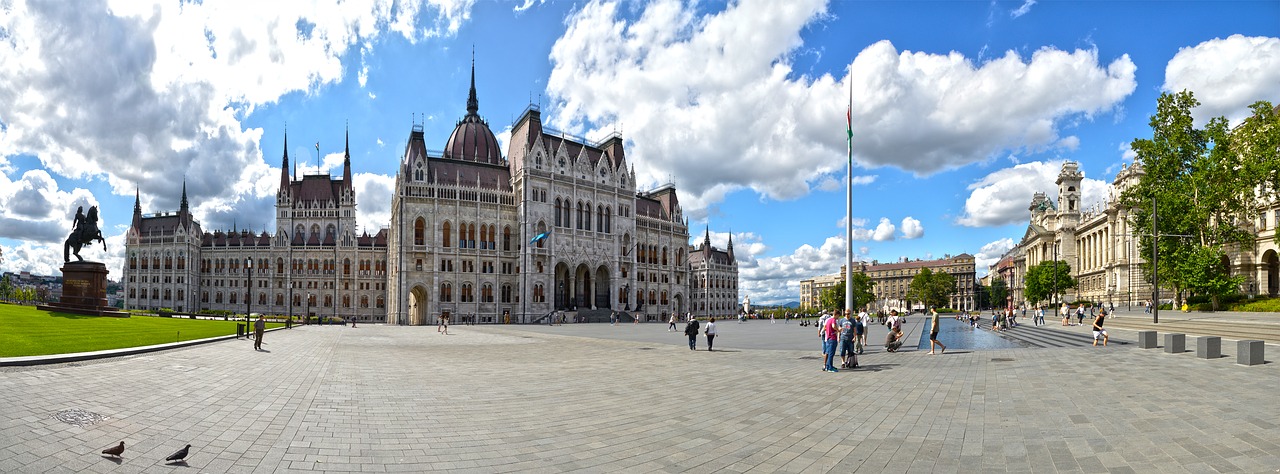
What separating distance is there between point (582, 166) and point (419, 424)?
6992 centimetres

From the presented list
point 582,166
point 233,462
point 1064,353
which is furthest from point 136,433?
point 582,166

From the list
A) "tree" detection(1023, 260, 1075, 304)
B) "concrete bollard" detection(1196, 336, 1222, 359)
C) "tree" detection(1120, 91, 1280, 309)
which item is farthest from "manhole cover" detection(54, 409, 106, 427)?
"tree" detection(1023, 260, 1075, 304)

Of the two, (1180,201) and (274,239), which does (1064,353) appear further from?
(274,239)

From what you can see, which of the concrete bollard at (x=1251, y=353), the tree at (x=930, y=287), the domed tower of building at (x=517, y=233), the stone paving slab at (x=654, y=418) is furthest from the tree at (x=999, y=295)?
the stone paving slab at (x=654, y=418)

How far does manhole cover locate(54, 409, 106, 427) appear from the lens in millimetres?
8468

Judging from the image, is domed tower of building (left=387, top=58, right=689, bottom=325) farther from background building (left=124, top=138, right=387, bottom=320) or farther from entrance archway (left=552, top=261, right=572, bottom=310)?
background building (left=124, top=138, right=387, bottom=320)

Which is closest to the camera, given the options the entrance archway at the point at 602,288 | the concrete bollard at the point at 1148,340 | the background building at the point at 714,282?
the concrete bollard at the point at 1148,340

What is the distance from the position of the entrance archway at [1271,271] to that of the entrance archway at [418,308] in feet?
265

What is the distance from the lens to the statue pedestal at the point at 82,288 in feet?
127

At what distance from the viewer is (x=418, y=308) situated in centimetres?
7356

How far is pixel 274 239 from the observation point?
108 meters

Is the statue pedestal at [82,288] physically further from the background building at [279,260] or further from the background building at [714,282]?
the background building at [714,282]

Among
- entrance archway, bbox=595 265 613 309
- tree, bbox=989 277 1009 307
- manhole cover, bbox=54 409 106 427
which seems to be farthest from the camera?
tree, bbox=989 277 1009 307

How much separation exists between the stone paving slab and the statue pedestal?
101 ft
